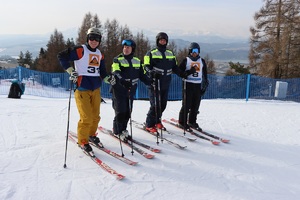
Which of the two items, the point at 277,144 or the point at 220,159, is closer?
the point at 220,159

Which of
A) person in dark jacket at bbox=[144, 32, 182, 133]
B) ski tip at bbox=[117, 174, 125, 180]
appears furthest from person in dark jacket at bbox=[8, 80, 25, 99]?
ski tip at bbox=[117, 174, 125, 180]

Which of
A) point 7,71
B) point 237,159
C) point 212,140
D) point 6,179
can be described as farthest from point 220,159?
point 7,71

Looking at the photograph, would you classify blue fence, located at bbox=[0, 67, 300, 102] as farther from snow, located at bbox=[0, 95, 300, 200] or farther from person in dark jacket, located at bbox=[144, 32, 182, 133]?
person in dark jacket, located at bbox=[144, 32, 182, 133]

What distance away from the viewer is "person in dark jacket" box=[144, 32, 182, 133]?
530 centimetres

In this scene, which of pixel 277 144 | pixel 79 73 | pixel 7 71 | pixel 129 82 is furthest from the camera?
pixel 7 71

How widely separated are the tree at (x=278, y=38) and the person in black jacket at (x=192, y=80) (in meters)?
21.2

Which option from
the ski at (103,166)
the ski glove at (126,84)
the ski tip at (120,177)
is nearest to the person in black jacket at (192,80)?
the ski glove at (126,84)

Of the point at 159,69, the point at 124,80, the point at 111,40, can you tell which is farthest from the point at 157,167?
the point at 111,40

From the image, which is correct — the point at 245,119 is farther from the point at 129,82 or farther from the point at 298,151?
the point at 129,82

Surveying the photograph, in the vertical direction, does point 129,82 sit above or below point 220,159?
above

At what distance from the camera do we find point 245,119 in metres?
7.57

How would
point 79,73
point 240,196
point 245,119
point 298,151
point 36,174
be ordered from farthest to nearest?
point 245,119 → point 298,151 → point 79,73 → point 36,174 → point 240,196

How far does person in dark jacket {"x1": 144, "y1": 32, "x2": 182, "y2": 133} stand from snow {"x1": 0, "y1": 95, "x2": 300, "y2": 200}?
67 centimetres

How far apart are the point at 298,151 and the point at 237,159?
145 cm
